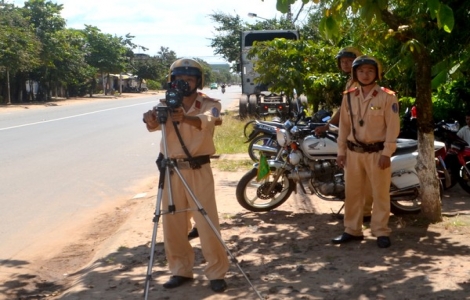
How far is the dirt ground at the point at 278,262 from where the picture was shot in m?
4.90

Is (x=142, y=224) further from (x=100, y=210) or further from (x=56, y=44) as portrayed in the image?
(x=56, y=44)

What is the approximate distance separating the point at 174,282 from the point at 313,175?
2.77 metres

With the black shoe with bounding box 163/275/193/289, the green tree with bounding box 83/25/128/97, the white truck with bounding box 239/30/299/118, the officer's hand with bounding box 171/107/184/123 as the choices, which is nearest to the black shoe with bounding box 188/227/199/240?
the black shoe with bounding box 163/275/193/289

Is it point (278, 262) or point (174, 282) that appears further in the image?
point (278, 262)

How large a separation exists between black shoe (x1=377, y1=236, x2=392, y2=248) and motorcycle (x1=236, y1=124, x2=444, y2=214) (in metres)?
1.15

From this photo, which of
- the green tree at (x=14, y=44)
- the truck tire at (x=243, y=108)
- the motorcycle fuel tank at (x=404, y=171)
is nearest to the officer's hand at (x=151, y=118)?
the motorcycle fuel tank at (x=404, y=171)

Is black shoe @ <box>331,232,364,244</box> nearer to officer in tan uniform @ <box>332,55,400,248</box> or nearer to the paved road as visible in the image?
officer in tan uniform @ <box>332,55,400,248</box>

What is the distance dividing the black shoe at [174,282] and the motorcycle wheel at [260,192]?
8.80 ft

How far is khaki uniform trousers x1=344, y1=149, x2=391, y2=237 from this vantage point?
604 cm

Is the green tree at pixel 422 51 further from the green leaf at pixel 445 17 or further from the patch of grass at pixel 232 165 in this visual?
the patch of grass at pixel 232 165

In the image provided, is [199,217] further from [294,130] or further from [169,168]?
[294,130]

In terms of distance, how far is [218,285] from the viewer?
4922mm

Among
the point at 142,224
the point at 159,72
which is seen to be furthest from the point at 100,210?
the point at 159,72

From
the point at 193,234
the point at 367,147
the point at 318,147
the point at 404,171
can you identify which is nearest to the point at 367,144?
the point at 367,147
